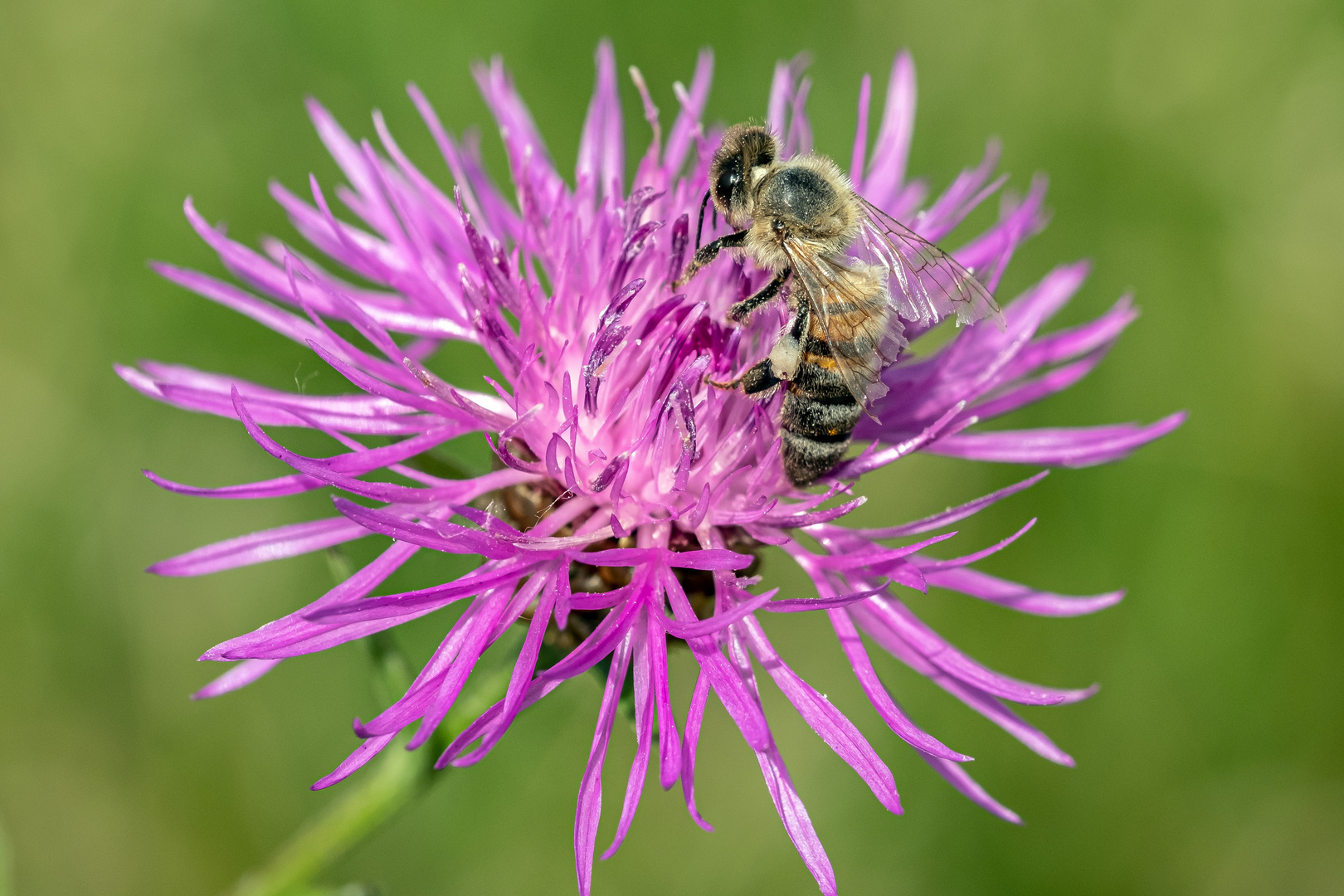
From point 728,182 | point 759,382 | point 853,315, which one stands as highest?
point 728,182

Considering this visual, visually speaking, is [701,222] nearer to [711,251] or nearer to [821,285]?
[711,251]

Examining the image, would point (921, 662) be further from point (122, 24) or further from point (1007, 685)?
point (122, 24)

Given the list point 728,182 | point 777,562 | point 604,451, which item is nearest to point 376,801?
point 604,451

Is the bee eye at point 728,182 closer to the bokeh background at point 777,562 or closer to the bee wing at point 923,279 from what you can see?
the bee wing at point 923,279

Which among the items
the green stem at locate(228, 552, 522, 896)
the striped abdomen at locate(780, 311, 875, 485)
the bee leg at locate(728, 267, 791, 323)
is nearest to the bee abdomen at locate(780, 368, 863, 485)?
the striped abdomen at locate(780, 311, 875, 485)

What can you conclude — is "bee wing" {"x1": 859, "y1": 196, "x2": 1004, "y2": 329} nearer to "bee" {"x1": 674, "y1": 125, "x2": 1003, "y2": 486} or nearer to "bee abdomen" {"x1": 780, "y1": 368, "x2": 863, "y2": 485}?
"bee" {"x1": 674, "y1": 125, "x2": 1003, "y2": 486}

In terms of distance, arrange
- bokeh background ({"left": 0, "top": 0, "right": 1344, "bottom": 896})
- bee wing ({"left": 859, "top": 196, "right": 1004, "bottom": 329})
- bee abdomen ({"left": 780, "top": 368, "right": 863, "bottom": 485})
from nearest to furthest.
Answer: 1. bee abdomen ({"left": 780, "top": 368, "right": 863, "bottom": 485})
2. bee wing ({"left": 859, "top": 196, "right": 1004, "bottom": 329})
3. bokeh background ({"left": 0, "top": 0, "right": 1344, "bottom": 896})
